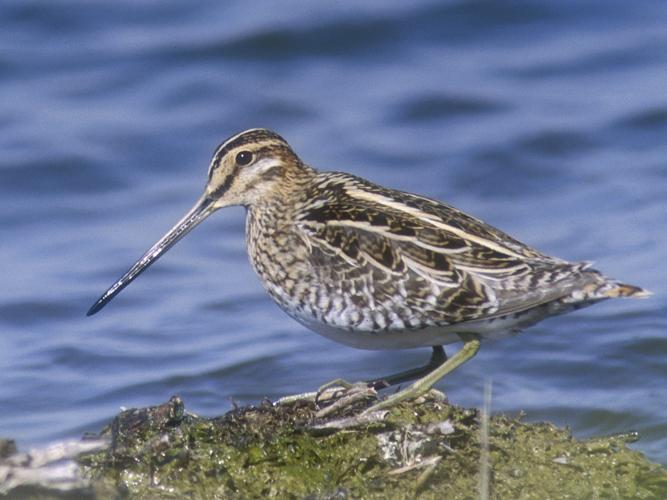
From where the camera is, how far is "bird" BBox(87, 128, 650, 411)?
648 cm

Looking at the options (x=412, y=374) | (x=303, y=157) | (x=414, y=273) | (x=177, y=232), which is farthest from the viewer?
(x=303, y=157)

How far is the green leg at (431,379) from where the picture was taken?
6227 mm

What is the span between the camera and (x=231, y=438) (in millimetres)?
5883

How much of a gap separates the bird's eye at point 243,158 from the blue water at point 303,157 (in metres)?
2.30

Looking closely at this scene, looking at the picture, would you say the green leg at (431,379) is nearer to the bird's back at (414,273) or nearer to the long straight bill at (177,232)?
the bird's back at (414,273)

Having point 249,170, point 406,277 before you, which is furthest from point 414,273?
point 249,170

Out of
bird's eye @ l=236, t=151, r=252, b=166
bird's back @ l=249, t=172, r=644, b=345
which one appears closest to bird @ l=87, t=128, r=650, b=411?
bird's back @ l=249, t=172, r=644, b=345

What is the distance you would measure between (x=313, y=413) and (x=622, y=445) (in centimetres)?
143

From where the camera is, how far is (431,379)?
21.3 ft

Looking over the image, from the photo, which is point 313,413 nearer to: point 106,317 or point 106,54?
point 106,317

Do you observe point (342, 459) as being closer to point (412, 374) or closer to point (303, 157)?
point (412, 374)

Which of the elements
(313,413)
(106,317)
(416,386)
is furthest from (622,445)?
(106,317)

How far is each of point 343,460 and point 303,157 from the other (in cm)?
734

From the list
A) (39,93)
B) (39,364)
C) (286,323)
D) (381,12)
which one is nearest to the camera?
(39,364)
